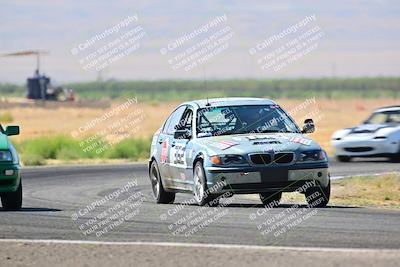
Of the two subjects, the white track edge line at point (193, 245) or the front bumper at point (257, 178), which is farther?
the front bumper at point (257, 178)

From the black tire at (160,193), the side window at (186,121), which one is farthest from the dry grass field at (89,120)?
the side window at (186,121)

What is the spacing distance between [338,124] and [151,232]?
4790 cm

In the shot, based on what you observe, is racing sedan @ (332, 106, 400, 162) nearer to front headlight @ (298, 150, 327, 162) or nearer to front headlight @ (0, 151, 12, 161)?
front headlight @ (298, 150, 327, 162)

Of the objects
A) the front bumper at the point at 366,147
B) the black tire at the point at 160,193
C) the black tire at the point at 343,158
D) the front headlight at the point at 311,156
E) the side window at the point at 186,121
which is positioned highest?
the side window at the point at 186,121

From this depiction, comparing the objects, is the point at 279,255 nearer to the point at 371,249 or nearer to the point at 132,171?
the point at 371,249

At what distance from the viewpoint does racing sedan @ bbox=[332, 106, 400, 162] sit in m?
29.5

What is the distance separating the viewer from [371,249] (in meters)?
11.6

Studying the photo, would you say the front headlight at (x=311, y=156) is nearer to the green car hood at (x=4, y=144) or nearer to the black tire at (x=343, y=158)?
the green car hood at (x=4, y=144)

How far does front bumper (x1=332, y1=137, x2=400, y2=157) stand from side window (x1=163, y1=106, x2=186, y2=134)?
1083 cm

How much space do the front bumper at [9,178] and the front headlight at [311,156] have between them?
151 inches

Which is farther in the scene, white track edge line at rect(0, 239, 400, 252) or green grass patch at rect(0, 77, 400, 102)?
green grass patch at rect(0, 77, 400, 102)

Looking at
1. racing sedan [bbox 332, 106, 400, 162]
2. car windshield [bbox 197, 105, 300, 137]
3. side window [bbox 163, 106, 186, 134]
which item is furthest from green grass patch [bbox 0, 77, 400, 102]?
car windshield [bbox 197, 105, 300, 137]

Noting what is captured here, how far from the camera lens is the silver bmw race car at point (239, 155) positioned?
17.0 metres

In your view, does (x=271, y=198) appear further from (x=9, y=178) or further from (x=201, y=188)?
(x=9, y=178)
